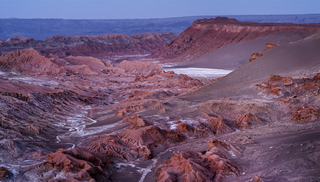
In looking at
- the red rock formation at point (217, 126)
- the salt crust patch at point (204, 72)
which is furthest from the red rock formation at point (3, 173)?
the salt crust patch at point (204, 72)

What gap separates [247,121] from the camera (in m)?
11.0

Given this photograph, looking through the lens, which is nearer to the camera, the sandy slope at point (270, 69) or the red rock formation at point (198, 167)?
the red rock formation at point (198, 167)

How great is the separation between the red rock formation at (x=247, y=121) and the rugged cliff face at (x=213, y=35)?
93.5 feet

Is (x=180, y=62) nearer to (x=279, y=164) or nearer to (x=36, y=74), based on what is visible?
(x=36, y=74)

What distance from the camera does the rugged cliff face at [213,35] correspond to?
39303 millimetres

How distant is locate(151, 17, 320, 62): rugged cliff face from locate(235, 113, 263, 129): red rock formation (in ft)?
93.5

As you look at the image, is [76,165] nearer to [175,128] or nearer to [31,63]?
[175,128]

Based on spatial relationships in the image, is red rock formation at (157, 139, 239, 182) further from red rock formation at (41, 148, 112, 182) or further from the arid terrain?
red rock formation at (41, 148, 112, 182)

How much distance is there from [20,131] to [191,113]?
22.8ft

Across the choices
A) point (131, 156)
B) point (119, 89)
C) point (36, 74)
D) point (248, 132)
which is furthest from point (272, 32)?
point (131, 156)

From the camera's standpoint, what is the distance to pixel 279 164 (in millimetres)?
6270

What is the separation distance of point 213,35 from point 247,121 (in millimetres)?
38981

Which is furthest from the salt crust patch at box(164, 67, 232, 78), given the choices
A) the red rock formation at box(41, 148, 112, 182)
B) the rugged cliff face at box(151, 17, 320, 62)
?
the red rock formation at box(41, 148, 112, 182)

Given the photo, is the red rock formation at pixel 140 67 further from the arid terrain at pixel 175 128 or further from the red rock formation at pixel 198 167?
the red rock formation at pixel 198 167
